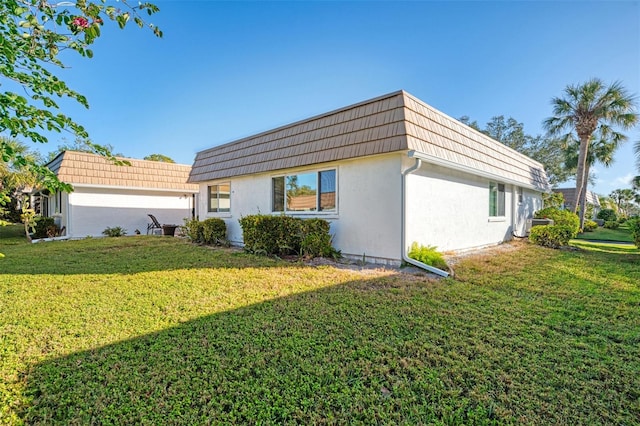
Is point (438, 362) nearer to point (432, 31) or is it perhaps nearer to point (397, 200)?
point (397, 200)

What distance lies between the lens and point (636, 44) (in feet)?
29.3

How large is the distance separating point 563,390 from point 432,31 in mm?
10859

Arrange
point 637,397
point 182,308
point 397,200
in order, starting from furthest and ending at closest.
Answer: point 397,200 → point 182,308 → point 637,397

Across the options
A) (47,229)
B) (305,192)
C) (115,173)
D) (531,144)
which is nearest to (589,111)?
(531,144)

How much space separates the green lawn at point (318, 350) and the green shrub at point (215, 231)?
492 cm

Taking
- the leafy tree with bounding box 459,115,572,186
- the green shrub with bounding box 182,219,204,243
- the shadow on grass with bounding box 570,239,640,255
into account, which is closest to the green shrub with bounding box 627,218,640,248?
the shadow on grass with bounding box 570,239,640,255

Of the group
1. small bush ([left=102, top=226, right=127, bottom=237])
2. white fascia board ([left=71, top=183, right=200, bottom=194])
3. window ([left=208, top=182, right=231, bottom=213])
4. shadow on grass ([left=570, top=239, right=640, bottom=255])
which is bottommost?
shadow on grass ([left=570, top=239, right=640, bottom=255])

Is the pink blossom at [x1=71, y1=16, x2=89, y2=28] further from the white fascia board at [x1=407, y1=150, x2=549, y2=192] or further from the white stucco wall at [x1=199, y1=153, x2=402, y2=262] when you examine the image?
the white stucco wall at [x1=199, y1=153, x2=402, y2=262]

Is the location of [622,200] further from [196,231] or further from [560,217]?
[196,231]

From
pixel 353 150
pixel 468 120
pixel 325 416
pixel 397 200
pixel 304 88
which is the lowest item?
pixel 325 416

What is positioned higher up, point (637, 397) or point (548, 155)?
point (548, 155)

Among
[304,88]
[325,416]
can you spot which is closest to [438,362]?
[325,416]

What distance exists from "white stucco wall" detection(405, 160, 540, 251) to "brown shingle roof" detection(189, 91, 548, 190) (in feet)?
1.71

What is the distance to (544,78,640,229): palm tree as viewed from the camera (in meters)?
14.9
